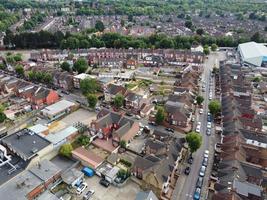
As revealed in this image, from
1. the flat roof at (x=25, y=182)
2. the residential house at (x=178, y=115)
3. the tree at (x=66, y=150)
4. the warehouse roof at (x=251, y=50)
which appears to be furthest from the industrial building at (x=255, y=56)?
the flat roof at (x=25, y=182)

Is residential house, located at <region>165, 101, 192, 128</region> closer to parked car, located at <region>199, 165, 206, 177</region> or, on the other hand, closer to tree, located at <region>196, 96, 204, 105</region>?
tree, located at <region>196, 96, 204, 105</region>

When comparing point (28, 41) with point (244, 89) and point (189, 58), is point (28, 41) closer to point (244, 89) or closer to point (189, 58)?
point (189, 58)

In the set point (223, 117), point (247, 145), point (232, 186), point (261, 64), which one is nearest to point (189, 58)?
point (261, 64)

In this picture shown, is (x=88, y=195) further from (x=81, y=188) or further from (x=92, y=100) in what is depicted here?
(x=92, y=100)

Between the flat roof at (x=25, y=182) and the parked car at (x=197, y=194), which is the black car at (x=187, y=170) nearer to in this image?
the parked car at (x=197, y=194)

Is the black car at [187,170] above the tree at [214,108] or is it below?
below

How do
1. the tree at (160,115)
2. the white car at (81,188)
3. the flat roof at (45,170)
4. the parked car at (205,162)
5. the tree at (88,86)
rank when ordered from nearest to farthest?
1. the white car at (81,188)
2. the flat roof at (45,170)
3. the parked car at (205,162)
4. the tree at (160,115)
5. the tree at (88,86)

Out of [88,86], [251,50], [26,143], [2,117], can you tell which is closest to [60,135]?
[26,143]
